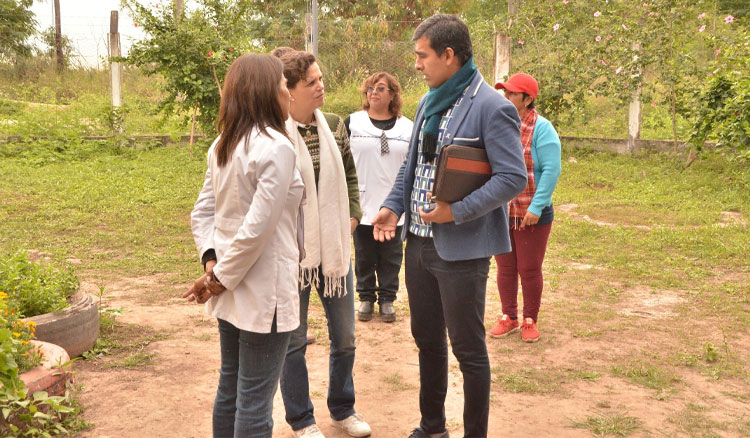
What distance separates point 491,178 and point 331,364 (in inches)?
51.1

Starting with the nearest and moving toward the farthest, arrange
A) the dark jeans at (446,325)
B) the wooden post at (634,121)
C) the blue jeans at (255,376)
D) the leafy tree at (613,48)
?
1. the blue jeans at (255,376)
2. the dark jeans at (446,325)
3. the leafy tree at (613,48)
4. the wooden post at (634,121)

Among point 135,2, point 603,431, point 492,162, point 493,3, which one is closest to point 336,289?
point 492,162

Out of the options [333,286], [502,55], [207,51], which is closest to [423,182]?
[333,286]

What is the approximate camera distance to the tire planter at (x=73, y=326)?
4359 millimetres

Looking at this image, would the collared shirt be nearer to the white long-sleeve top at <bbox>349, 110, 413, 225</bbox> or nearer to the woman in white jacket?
the woman in white jacket

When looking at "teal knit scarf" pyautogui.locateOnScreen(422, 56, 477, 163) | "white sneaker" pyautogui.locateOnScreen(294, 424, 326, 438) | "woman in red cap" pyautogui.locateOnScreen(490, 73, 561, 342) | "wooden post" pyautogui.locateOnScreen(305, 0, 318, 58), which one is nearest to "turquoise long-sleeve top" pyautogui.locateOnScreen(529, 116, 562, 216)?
"woman in red cap" pyautogui.locateOnScreen(490, 73, 561, 342)

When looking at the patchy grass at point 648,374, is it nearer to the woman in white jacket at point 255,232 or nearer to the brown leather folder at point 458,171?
the brown leather folder at point 458,171

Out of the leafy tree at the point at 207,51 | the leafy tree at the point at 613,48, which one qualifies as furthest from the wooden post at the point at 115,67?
the leafy tree at the point at 613,48

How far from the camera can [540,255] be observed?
5059mm

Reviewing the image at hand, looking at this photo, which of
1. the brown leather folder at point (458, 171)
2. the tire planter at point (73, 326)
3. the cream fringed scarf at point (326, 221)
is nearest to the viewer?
the brown leather folder at point (458, 171)

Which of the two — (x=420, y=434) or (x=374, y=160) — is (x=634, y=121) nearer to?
(x=374, y=160)

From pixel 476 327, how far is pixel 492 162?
71cm

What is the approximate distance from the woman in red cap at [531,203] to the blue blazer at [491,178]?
1629mm

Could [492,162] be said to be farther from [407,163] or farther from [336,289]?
[336,289]
